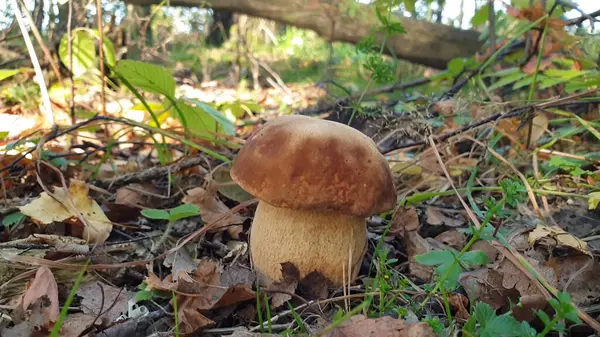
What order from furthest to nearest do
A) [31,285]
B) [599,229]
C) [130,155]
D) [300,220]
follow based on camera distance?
[130,155] < [599,229] < [300,220] < [31,285]

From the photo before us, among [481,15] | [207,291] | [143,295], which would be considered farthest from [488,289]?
[481,15]

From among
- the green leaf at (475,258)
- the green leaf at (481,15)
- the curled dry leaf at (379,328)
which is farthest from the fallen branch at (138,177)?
the green leaf at (481,15)

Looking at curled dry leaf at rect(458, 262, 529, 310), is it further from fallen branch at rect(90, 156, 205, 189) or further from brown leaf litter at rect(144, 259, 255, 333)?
fallen branch at rect(90, 156, 205, 189)

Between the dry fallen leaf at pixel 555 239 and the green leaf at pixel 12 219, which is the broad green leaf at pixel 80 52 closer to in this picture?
the green leaf at pixel 12 219

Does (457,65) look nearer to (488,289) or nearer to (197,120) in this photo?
(197,120)

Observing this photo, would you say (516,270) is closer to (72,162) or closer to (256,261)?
(256,261)

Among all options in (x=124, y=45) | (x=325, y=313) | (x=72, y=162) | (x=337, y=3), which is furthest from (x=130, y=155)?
(x=337, y=3)
